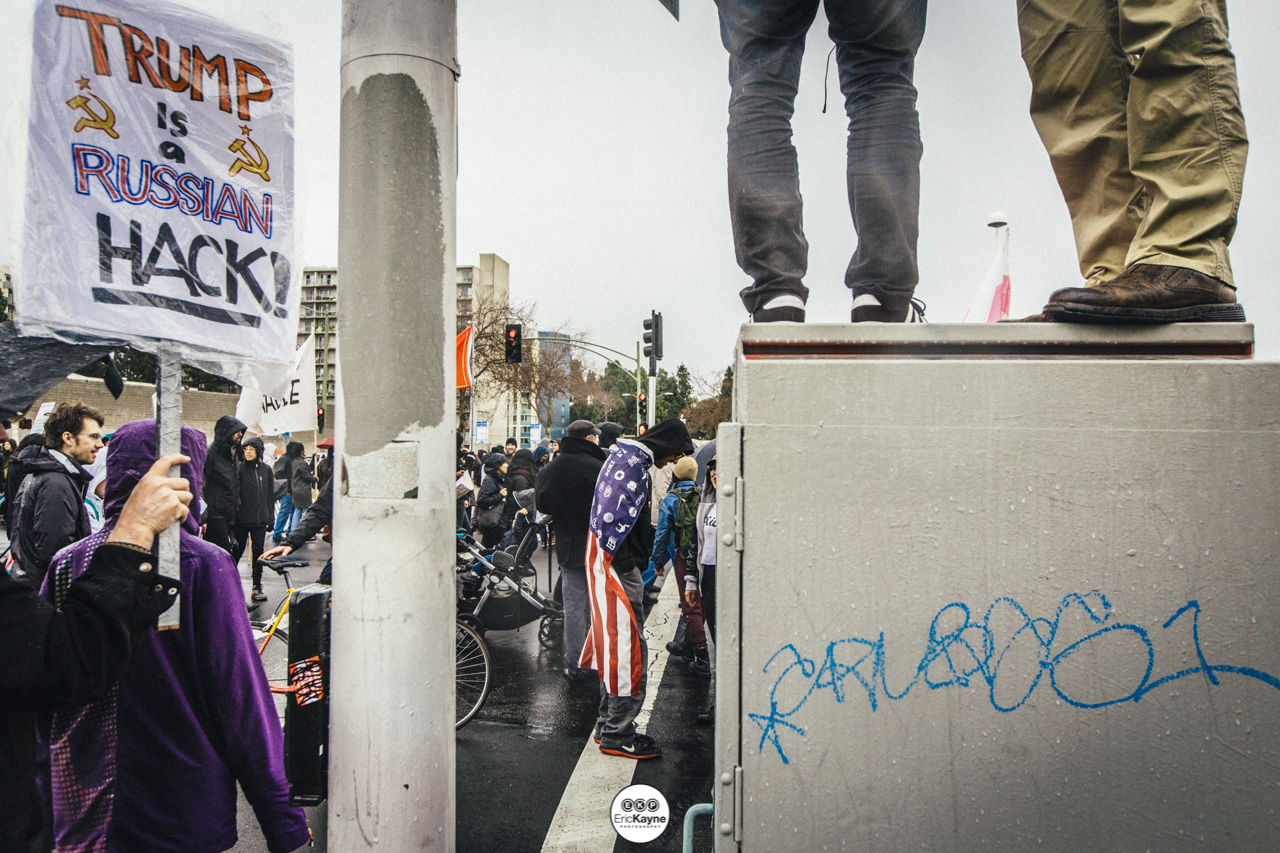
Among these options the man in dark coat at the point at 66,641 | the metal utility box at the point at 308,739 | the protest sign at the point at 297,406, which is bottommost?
the metal utility box at the point at 308,739

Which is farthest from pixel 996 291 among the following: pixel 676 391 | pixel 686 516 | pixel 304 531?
pixel 676 391

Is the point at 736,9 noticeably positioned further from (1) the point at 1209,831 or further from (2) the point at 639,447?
(2) the point at 639,447

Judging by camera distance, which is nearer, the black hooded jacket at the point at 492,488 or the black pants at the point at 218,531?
the black pants at the point at 218,531

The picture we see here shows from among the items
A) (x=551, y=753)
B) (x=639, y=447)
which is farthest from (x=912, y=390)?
(x=551, y=753)

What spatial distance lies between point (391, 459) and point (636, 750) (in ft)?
10.6

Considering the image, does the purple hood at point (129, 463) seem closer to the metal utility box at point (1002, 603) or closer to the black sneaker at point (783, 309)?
the black sneaker at point (783, 309)

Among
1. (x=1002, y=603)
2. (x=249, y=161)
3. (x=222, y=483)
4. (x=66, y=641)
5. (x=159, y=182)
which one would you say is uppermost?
(x=249, y=161)

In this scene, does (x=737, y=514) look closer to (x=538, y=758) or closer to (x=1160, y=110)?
(x=1160, y=110)

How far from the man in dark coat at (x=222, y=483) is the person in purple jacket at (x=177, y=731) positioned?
22.2 ft

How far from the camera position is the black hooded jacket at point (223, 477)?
8.52 metres

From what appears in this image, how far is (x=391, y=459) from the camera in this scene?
A: 2.04 metres

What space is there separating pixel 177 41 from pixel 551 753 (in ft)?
13.4

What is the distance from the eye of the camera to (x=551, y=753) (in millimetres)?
4586

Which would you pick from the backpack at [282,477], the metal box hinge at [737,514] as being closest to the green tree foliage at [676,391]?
the backpack at [282,477]
